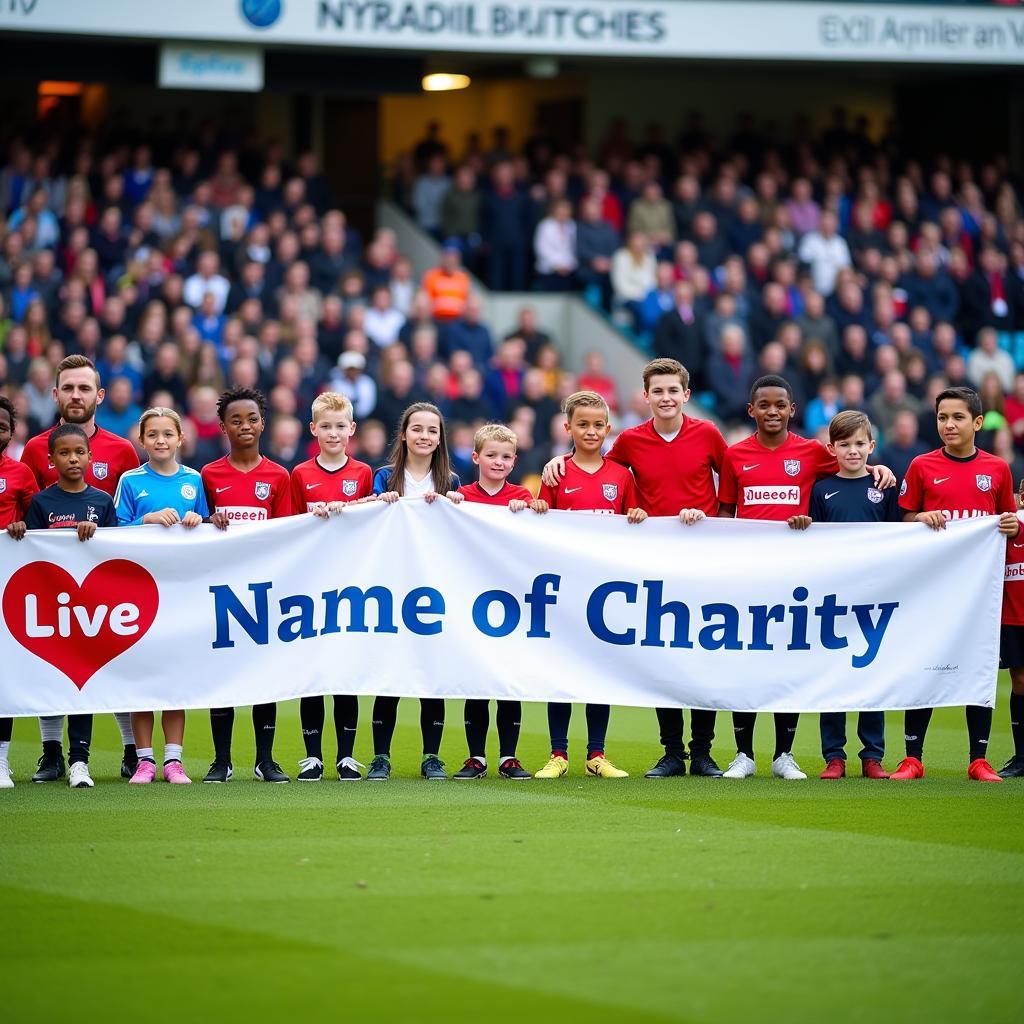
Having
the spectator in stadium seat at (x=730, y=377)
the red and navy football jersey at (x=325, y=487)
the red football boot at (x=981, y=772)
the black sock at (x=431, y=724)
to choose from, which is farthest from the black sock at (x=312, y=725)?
the spectator in stadium seat at (x=730, y=377)

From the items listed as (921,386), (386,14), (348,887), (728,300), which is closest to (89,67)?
(386,14)

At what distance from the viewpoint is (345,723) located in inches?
383

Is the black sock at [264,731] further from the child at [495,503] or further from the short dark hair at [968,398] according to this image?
the short dark hair at [968,398]

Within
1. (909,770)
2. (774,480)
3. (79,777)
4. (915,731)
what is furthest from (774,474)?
(79,777)

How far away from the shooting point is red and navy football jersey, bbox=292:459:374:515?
32.4 feet

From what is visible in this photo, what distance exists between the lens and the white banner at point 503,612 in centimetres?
959

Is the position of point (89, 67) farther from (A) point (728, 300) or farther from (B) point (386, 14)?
(A) point (728, 300)

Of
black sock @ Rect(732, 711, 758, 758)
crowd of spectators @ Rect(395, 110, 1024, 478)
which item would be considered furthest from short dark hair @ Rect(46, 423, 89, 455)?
crowd of spectators @ Rect(395, 110, 1024, 478)

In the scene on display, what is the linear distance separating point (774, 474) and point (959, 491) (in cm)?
98

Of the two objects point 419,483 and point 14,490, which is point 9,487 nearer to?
point 14,490

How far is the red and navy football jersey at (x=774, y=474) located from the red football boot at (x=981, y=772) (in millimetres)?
1602

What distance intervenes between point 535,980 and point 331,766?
4976 millimetres

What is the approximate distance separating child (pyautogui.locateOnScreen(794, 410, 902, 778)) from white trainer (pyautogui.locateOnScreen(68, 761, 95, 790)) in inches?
148

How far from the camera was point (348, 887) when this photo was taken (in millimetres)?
6680
